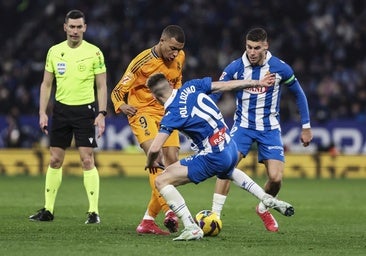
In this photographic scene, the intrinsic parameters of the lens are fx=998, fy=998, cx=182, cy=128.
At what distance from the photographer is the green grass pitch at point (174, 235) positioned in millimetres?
8805

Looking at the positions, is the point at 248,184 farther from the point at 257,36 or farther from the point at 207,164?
the point at 257,36

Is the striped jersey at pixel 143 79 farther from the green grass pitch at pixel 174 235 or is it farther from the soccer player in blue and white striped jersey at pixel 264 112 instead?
the green grass pitch at pixel 174 235

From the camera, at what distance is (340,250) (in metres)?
8.89

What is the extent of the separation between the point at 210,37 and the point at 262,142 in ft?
51.3

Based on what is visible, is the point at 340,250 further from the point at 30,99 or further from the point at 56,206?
the point at 30,99

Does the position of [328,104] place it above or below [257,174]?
above

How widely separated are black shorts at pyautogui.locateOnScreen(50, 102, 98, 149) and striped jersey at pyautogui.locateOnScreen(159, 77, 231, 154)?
7.20 ft

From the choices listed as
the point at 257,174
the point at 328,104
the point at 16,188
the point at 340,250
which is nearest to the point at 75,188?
the point at 16,188

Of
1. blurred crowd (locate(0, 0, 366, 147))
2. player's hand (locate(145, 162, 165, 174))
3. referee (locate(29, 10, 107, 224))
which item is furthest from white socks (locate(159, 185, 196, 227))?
blurred crowd (locate(0, 0, 366, 147))

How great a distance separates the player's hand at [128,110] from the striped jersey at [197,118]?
1.08m

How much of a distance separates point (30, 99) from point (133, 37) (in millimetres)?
3483

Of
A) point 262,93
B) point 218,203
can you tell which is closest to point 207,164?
point 218,203

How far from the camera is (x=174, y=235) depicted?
33.3 feet

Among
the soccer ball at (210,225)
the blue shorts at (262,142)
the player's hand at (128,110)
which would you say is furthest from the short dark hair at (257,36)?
the soccer ball at (210,225)
